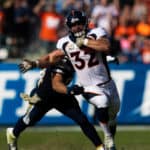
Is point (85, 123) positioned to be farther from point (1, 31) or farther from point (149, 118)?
point (1, 31)

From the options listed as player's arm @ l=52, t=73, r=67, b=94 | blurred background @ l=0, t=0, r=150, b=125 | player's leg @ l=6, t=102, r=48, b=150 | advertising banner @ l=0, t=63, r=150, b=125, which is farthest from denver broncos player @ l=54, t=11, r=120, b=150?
blurred background @ l=0, t=0, r=150, b=125

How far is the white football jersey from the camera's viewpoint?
9586mm

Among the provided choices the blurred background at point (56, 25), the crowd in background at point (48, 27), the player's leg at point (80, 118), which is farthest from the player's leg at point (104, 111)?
the crowd in background at point (48, 27)

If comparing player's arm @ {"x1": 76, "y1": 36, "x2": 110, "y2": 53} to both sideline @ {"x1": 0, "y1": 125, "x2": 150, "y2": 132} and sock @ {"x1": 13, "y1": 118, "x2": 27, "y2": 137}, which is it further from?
sideline @ {"x1": 0, "y1": 125, "x2": 150, "y2": 132}

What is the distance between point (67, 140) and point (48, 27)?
5245 millimetres

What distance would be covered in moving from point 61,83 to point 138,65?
5.11 m

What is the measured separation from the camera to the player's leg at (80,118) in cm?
971

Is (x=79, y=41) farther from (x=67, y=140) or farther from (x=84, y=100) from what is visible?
(x=84, y=100)

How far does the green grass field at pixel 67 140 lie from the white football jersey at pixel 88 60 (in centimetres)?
144

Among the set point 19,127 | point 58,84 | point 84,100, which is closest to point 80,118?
point 58,84

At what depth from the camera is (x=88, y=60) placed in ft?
31.5

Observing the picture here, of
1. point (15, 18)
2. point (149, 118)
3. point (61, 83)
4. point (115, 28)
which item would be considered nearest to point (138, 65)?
point (149, 118)

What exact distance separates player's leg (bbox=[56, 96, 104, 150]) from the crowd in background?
6.75m

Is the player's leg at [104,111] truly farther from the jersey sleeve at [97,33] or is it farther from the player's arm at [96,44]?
the jersey sleeve at [97,33]
